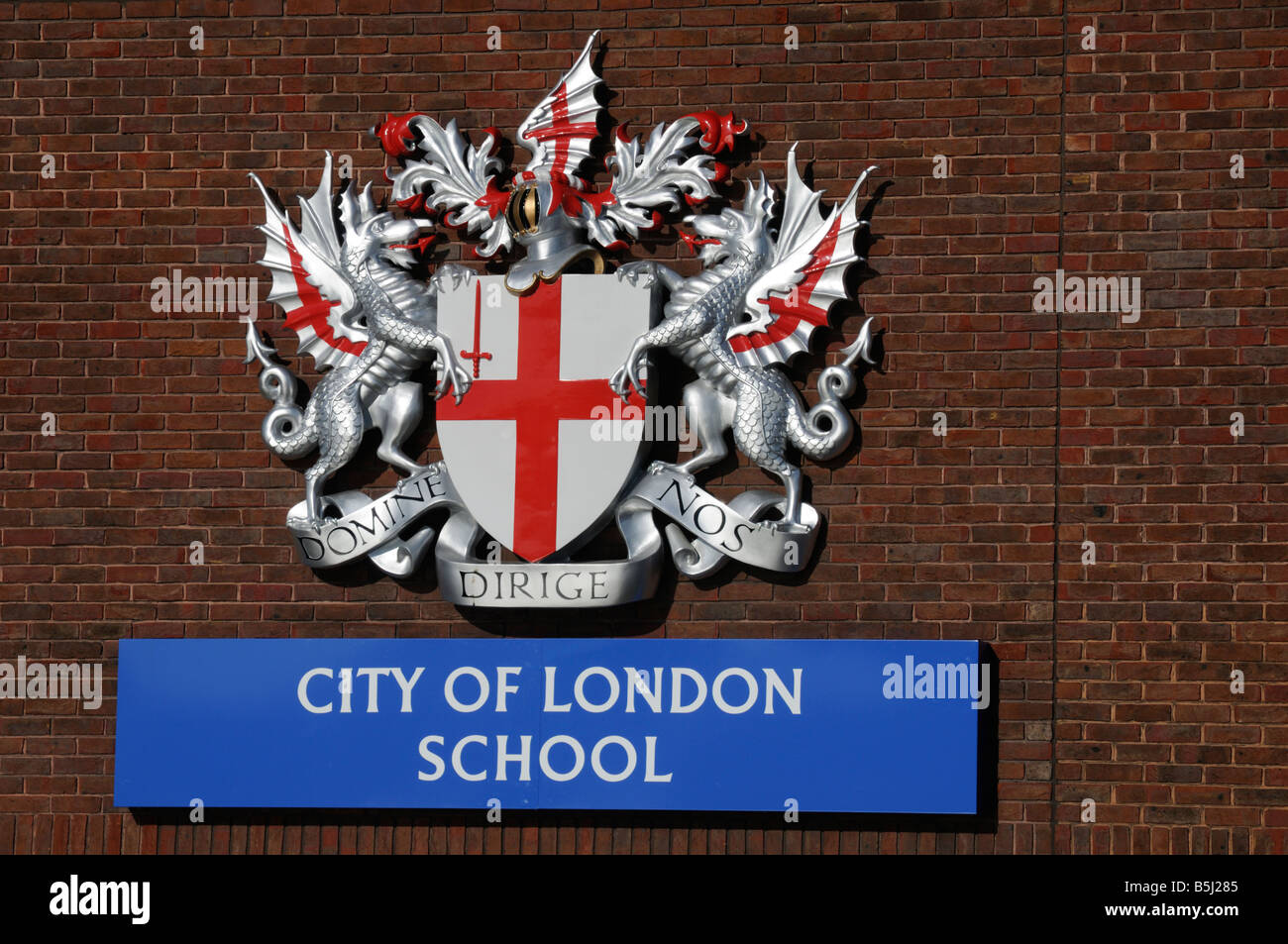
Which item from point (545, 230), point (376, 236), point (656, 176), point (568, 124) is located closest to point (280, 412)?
point (376, 236)

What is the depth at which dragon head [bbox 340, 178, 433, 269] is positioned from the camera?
7.13 meters

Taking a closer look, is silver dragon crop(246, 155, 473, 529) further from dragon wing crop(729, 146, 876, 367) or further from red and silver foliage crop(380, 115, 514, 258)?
dragon wing crop(729, 146, 876, 367)

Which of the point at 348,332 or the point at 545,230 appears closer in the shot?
the point at 545,230

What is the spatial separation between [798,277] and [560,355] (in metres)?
0.96

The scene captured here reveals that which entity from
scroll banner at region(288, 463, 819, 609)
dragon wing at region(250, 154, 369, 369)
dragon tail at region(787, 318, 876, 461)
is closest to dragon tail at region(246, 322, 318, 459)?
dragon wing at region(250, 154, 369, 369)

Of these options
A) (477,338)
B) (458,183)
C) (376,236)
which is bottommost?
(477,338)

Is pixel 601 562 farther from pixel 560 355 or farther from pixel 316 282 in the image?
pixel 316 282

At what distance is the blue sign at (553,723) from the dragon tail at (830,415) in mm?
751

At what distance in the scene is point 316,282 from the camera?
23.5ft

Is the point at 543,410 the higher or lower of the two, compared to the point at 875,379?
lower

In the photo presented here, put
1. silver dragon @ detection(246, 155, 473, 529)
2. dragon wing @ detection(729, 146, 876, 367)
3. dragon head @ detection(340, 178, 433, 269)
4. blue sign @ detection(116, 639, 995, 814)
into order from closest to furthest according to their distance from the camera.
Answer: blue sign @ detection(116, 639, 995, 814) < dragon wing @ detection(729, 146, 876, 367) < silver dragon @ detection(246, 155, 473, 529) < dragon head @ detection(340, 178, 433, 269)

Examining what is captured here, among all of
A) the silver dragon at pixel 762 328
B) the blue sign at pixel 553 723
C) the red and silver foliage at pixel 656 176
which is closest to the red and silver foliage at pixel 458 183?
the red and silver foliage at pixel 656 176

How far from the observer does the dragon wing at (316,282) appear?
23.5 feet

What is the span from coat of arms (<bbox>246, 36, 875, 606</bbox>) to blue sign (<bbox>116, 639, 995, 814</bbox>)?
0.33 m
